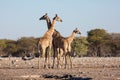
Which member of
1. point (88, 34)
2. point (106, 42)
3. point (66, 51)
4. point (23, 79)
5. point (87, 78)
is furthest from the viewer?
point (88, 34)

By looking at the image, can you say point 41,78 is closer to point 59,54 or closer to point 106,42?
point 59,54

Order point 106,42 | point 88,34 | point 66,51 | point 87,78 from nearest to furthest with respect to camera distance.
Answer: point 87,78 → point 66,51 → point 106,42 → point 88,34

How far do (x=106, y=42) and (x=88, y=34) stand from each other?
16.3 feet

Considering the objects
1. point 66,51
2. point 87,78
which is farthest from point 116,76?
point 66,51

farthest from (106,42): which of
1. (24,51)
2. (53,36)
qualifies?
(53,36)

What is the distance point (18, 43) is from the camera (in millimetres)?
69500

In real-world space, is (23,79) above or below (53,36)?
below

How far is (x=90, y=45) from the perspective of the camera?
2559 inches

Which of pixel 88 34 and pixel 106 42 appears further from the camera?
pixel 88 34

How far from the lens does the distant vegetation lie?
202 feet

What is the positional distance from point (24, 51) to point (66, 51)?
4500 centimetres

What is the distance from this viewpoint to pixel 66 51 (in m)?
21.0

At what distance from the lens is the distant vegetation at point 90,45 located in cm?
6146

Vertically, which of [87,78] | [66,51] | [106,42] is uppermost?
[106,42]
